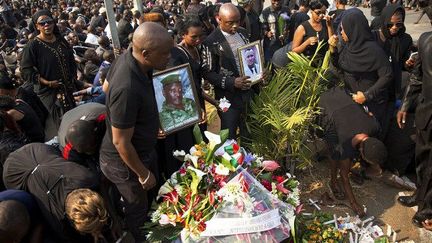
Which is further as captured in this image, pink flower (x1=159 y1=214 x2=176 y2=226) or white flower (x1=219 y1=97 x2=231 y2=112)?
white flower (x1=219 y1=97 x2=231 y2=112)

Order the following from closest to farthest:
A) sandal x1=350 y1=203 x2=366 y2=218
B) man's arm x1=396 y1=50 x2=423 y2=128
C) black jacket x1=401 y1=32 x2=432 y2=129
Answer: black jacket x1=401 y1=32 x2=432 y2=129
man's arm x1=396 y1=50 x2=423 y2=128
sandal x1=350 y1=203 x2=366 y2=218

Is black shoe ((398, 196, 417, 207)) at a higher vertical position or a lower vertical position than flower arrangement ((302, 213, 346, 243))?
lower

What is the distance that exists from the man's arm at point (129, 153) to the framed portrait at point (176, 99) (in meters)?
0.66

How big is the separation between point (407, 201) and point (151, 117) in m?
2.94

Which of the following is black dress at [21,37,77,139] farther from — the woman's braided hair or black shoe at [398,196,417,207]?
black shoe at [398,196,417,207]

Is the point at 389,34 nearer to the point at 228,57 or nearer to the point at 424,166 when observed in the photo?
the point at 424,166

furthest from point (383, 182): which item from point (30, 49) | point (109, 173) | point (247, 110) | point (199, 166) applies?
point (30, 49)

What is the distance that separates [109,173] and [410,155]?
3.43m

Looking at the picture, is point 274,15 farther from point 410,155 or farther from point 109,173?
point 109,173

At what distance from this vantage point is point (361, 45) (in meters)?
4.12

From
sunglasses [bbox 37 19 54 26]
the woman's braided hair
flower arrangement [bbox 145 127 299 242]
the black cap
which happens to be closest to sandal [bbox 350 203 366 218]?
flower arrangement [bbox 145 127 299 242]

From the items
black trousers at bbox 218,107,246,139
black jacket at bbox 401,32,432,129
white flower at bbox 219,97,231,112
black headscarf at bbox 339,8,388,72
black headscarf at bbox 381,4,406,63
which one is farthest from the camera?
black headscarf at bbox 381,4,406,63

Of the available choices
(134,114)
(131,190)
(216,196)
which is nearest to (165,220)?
(216,196)

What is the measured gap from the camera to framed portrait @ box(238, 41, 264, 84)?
166 inches
